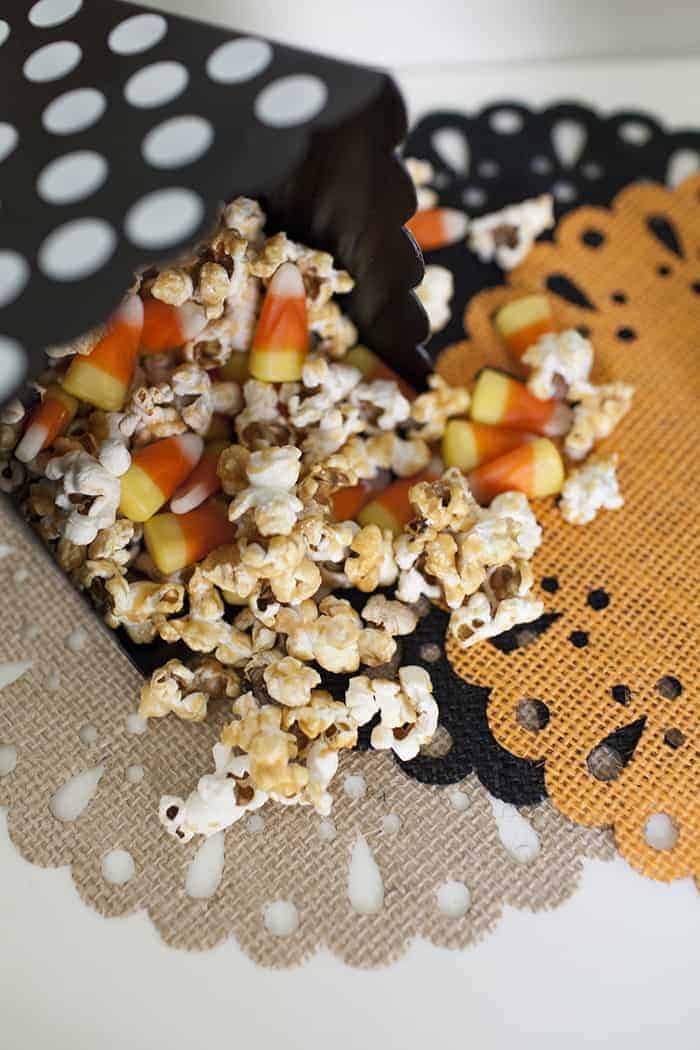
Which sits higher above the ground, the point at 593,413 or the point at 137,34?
the point at 137,34

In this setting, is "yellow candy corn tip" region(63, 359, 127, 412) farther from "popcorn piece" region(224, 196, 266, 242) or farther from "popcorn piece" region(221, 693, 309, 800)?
"popcorn piece" region(221, 693, 309, 800)

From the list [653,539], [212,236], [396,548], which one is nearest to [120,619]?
[396,548]

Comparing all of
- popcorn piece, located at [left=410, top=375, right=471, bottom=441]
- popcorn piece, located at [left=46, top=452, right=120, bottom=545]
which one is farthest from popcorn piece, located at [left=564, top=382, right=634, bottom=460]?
popcorn piece, located at [left=46, top=452, right=120, bottom=545]

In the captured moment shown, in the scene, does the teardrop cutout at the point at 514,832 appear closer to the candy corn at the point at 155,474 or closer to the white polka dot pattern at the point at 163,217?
the candy corn at the point at 155,474

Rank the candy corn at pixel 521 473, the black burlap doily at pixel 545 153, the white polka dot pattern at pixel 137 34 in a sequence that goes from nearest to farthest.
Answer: the white polka dot pattern at pixel 137 34 < the candy corn at pixel 521 473 < the black burlap doily at pixel 545 153

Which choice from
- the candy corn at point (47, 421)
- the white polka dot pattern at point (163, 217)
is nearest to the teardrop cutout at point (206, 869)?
the candy corn at point (47, 421)

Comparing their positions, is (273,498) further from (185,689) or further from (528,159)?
(528,159)

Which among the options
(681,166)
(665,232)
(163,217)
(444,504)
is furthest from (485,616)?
(681,166)
